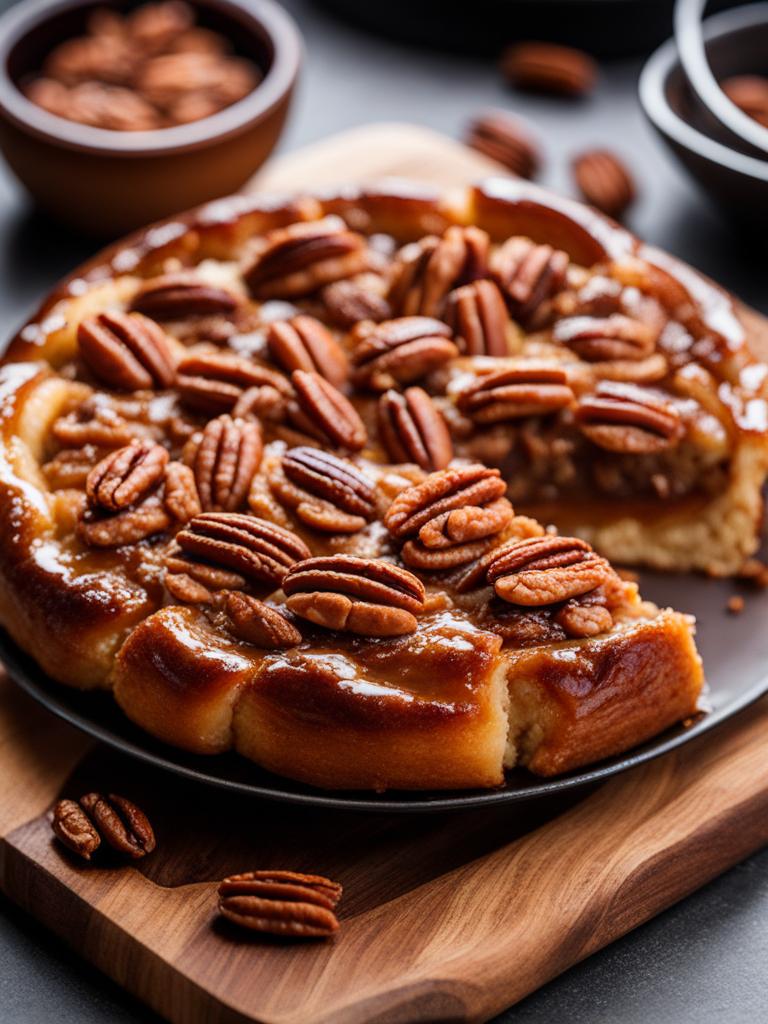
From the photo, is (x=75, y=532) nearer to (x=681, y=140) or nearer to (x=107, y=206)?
(x=107, y=206)

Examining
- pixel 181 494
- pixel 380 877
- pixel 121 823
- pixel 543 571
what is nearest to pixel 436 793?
pixel 380 877

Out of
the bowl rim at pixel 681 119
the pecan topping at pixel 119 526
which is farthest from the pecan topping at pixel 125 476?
the bowl rim at pixel 681 119

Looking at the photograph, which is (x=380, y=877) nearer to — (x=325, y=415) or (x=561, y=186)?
(x=325, y=415)

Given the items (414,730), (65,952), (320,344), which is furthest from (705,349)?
(65,952)

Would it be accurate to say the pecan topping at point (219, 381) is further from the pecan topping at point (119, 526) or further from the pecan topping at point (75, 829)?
the pecan topping at point (75, 829)

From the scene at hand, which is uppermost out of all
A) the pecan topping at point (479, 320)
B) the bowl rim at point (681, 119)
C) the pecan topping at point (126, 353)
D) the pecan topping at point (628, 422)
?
the bowl rim at point (681, 119)

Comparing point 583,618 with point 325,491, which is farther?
point 325,491
